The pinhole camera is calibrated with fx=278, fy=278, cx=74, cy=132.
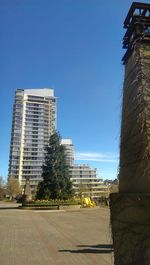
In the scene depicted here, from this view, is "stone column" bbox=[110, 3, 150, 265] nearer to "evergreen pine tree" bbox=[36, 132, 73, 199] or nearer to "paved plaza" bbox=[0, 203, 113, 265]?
"paved plaza" bbox=[0, 203, 113, 265]

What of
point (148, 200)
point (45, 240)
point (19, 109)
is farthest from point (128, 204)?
point (19, 109)

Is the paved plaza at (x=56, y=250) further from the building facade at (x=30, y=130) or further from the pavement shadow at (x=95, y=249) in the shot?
the building facade at (x=30, y=130)

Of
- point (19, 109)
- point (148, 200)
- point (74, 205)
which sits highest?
point (19, 109)

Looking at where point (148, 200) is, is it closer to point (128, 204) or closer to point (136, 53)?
point (128, 204)

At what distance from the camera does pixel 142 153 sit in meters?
4.02

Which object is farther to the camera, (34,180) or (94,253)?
(34,180)

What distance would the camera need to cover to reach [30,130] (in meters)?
133

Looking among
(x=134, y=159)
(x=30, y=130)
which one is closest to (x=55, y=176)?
(x=134, y=159)

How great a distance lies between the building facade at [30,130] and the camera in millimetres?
125625

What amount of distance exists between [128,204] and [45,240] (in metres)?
7.01

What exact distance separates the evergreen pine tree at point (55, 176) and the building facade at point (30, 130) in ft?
283

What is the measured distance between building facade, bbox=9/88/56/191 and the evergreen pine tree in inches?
3395

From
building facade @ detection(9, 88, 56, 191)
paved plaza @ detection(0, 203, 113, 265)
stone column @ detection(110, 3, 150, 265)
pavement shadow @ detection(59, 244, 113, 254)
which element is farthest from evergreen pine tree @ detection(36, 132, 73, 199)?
building facade @ detection(9, 88, 56, 191)

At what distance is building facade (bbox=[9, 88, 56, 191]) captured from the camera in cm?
12562
